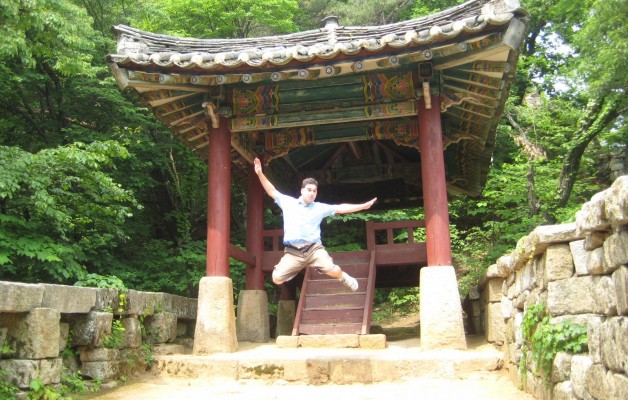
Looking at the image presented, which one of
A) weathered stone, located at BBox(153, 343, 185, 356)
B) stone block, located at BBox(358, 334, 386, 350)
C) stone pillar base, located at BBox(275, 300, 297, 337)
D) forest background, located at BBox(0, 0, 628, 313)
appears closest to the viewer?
weathered stone, located at BBox(153, 343, 185, 356)

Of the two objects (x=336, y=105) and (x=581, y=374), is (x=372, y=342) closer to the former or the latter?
(x=336, y=105)

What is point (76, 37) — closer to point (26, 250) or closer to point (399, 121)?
point (26, 250)

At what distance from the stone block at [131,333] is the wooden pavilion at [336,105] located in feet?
2.87

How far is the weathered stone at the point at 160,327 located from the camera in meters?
6.74

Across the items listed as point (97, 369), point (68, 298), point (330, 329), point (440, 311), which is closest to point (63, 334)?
point (68, 298)

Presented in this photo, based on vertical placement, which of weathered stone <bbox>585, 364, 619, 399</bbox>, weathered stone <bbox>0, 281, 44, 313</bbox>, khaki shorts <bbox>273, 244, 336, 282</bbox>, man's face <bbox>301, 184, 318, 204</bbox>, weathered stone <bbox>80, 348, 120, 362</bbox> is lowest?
weathered stone <bbox>585, 364, 619, 399</bbox>

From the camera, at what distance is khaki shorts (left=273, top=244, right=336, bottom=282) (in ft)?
20.2

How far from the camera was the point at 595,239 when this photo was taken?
3.02 meters

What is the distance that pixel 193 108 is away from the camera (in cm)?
811

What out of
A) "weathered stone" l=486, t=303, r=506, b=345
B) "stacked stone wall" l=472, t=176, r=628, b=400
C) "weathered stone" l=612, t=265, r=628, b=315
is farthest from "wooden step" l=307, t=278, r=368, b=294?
"weathered stone" l=612, t=265, r=628, b=315

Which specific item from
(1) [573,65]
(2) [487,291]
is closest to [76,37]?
(2) [487,291]

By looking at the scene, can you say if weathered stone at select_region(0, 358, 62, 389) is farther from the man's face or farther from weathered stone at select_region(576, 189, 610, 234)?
weathered stone at select_region(576, 189, 610, 234)

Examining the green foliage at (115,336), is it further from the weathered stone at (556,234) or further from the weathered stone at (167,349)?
the weathered stone at (556,234)

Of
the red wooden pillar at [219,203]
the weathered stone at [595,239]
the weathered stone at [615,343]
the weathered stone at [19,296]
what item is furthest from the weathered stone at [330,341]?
the weathered stone at [615,343]
